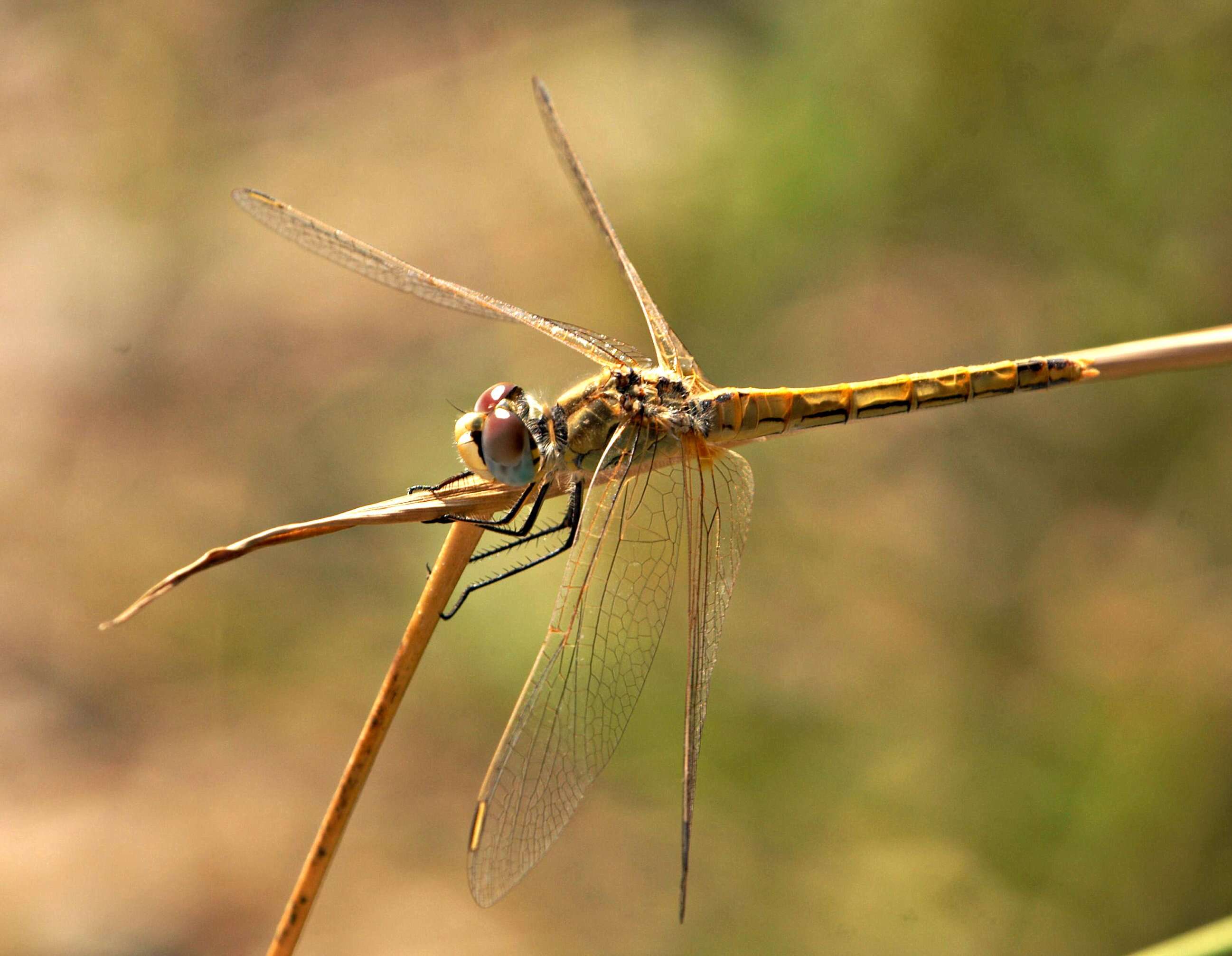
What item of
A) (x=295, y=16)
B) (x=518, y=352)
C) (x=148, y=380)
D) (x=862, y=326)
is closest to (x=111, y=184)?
(x=148, y=380)

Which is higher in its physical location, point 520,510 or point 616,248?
point 616,248

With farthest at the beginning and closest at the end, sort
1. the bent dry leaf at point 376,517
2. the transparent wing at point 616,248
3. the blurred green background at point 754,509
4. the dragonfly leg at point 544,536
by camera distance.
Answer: the blurred green background at point 754,509 → the transparent wing at point 616,248 → the dragonfly leg at point 544,536 → the bent dry leaf at point 376,517

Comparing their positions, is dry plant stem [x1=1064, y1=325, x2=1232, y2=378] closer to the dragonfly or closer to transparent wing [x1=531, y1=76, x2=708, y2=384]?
the dragonfly

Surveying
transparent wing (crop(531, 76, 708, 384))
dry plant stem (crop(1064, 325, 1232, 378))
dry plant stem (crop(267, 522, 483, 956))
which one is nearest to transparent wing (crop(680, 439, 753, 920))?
transparent wing (crop(531, 76, 708, 384))

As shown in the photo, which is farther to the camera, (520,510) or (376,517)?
(520,510)

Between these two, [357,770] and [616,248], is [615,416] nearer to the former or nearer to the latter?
[616,248]

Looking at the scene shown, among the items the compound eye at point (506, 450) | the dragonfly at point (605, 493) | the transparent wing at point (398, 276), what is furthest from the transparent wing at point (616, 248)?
the compound eye at point (506, 450)

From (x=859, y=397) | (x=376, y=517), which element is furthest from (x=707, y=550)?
(x=376, y=517)

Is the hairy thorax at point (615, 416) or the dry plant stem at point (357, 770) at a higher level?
the hairy thorax at point (615, 416)

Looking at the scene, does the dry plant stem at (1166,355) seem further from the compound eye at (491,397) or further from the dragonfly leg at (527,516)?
the compound eye at (491,397)
